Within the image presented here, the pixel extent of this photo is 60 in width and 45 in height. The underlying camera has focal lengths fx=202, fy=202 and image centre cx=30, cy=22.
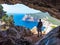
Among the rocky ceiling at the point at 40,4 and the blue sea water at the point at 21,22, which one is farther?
the rocky ceiling at the point at 40,4

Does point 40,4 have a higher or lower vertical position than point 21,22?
lower

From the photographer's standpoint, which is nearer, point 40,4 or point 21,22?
point 21,22

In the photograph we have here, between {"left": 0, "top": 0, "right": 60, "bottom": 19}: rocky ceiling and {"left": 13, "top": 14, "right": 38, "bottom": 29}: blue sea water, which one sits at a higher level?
{"left": 13, "top": 14, "right": 38, "bottom": 29}: blue sea water

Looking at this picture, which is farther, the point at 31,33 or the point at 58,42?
the point at 31,33

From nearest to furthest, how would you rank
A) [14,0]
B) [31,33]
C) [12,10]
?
[31,33], [12,10], [14,0]

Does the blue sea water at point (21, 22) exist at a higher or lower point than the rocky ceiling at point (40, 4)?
higher

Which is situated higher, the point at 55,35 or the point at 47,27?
the point at 55,35

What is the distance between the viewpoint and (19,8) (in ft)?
11.3

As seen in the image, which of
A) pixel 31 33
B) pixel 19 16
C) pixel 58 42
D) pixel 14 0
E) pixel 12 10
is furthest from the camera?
pixel 14 0

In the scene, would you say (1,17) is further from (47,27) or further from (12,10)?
(47,27)

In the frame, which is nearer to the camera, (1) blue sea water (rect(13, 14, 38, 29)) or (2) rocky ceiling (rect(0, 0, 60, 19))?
(1) blue sea water (rect(13, 14, 38, 29))

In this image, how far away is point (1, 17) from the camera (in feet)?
9.33

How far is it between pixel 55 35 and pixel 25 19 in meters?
2.42

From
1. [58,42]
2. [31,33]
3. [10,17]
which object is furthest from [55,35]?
[10,17]
